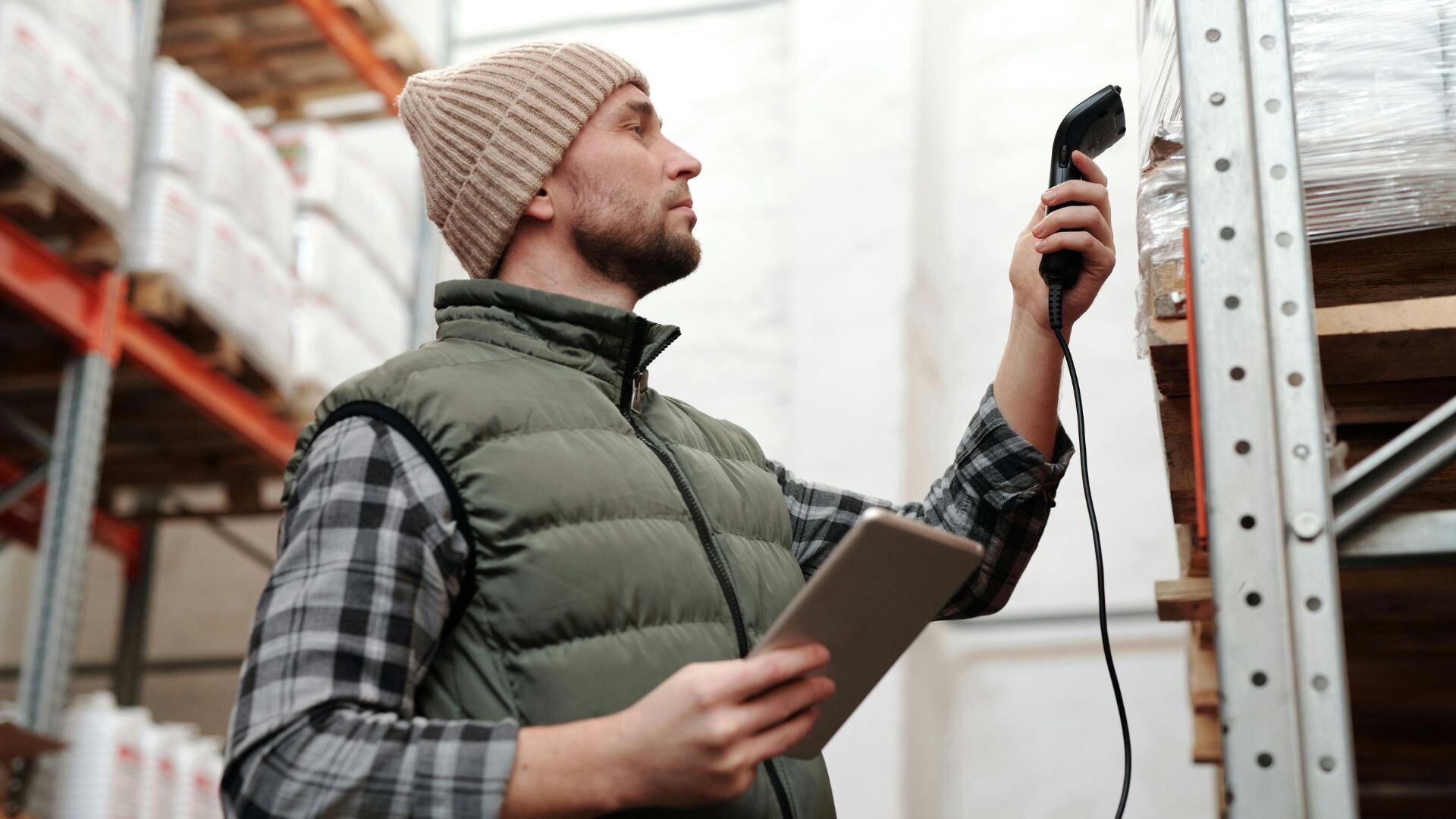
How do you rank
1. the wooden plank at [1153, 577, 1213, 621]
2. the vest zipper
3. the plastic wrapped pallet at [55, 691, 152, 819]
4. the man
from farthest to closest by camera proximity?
1. the plastic wrapped pallet at [55, 691, 152, 819]
2. the wooden plank at [1153, 577, 1213, 621]
3. the vest zipper
4. the man

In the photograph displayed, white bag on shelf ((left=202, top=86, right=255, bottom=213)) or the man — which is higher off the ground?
white bag on shelf ((left=202, top=86, right=255, bottom=213))

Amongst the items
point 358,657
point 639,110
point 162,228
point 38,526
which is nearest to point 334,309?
point 162,228

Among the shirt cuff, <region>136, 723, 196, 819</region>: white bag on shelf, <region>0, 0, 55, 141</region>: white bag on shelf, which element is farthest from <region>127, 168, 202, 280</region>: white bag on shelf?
the shirt cuff

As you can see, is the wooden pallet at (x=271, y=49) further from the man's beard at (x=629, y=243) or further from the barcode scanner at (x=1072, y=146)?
the barcode scanner at (x=1072, y=146)

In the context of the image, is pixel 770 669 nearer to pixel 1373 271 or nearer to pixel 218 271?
pixel 1373 271

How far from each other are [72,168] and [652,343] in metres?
3.41

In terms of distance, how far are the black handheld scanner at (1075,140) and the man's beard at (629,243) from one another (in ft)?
1.72

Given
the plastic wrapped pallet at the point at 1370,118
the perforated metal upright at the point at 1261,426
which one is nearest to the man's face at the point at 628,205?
the plastic wrapped pallet at the point at 1370,118

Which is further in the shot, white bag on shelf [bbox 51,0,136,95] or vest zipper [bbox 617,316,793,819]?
white bag on shelf [bbox 51,0,136,95]

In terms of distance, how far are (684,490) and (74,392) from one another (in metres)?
3.82

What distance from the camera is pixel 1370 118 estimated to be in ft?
5.90

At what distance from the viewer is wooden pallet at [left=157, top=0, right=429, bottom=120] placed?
647 centimetres

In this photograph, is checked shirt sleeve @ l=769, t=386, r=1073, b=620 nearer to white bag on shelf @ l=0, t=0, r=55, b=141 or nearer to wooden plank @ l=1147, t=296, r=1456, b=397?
wooden plank @ l=1147, t=296, r=1456, b=397

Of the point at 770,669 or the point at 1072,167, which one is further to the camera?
the point at 1072,167
